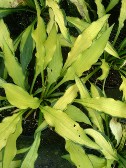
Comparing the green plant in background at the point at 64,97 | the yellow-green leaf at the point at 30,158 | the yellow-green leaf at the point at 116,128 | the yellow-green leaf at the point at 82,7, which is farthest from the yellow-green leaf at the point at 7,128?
the yellow-green leaf at the point at 82,7

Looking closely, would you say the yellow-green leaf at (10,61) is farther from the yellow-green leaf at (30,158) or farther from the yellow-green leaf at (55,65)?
the yellow-green leaf at (30,158)

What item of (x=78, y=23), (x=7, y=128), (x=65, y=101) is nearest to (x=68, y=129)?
(x=65, y=101)

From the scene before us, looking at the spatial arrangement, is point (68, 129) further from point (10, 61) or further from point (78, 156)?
point (10, 61)

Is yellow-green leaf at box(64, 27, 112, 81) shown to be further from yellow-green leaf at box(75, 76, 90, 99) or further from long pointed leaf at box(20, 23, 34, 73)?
long pointed leaf at box(20, 23, 34, 73)

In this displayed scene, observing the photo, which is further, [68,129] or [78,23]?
[78,23]

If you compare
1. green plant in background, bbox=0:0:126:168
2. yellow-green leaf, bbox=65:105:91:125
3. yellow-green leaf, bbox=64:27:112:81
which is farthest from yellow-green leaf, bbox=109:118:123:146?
yellow-green leaf, bbox=64:27:112:81

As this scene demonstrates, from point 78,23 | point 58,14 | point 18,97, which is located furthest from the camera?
point 78,23
